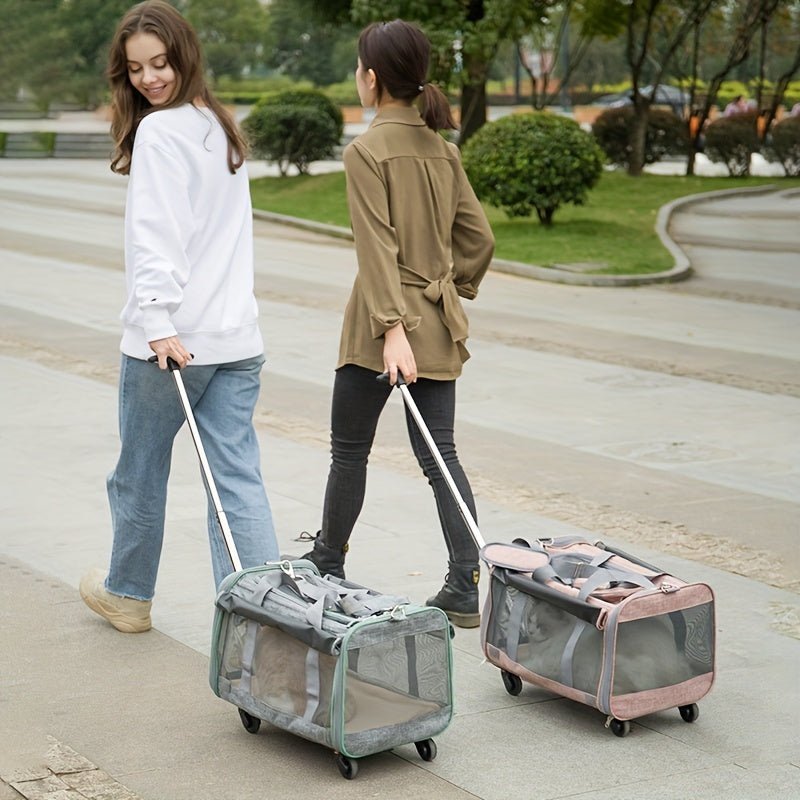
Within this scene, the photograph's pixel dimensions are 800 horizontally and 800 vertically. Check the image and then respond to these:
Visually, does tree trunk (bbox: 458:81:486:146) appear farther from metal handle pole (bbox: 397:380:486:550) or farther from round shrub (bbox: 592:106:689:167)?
metal handle pole (bbox: 397:380:486:550)

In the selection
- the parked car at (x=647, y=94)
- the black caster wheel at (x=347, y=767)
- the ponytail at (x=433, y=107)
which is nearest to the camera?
the black caster wheel at (x=347, y=767)

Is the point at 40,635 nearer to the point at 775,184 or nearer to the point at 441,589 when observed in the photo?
the point at 441,589

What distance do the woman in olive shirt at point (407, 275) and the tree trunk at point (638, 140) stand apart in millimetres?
24092

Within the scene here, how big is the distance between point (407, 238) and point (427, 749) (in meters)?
1.55

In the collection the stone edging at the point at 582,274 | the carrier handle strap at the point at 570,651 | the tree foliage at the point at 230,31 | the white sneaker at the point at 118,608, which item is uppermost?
the tree foliage at the point at 230,31

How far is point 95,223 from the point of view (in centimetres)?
2006

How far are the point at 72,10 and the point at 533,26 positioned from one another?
1354cm

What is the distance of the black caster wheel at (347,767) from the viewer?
3.51m

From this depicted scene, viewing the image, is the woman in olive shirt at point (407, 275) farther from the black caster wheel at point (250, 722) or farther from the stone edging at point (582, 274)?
the stone edging at point (582, 274)

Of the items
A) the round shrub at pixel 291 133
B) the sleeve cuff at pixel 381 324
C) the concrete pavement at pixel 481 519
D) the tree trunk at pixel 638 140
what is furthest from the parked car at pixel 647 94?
the sleeve cuff at pixel 381 324

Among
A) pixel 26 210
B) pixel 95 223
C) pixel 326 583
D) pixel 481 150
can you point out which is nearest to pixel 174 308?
pixel 326 583

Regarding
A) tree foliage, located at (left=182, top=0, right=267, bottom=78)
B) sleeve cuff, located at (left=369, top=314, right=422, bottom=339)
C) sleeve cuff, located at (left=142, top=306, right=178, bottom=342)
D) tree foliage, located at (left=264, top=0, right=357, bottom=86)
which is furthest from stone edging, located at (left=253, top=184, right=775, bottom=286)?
tree foliage, located at (left=264, top=0, right=357, bottom=86)

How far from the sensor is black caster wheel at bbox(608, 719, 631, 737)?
3.78 m

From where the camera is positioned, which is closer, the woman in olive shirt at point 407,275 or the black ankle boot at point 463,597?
the woman in olive shirt at point 407,275
